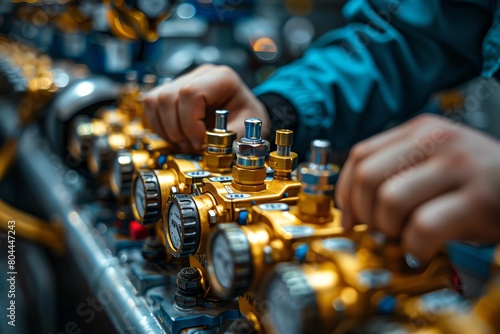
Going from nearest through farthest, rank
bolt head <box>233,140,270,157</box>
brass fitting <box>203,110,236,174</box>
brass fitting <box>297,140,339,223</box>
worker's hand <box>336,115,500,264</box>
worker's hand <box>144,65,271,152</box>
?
worker's hand <box>336,115,500,264</box>, brass fitting <box>297,140,339,223</box>, bolt head <box>233,140,270,157</box>, brass fitting <box>203,110,236,174</box>, worker's hand <box>144,65,271,152</box>

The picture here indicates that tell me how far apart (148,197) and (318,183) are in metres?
0.28

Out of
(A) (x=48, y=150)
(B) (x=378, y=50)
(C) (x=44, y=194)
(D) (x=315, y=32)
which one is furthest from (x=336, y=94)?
(D) (x=315, y=32)

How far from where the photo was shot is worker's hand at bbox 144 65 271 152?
812 millimetres

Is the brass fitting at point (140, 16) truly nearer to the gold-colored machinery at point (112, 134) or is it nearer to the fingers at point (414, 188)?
the gold-colored machinery at point (112, 134)

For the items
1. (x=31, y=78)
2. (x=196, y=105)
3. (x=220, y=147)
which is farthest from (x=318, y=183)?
(x=31, y=78)

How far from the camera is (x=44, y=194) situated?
1.37 m

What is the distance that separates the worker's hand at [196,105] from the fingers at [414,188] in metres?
0.39

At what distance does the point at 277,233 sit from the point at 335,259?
0.08 metres

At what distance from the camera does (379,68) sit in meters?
1.08

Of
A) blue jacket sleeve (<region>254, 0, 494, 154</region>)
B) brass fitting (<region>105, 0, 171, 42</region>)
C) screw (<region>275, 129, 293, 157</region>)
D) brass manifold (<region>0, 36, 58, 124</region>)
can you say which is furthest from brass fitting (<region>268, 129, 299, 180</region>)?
brass manifold (<region>0, 36, 58, 124</region>)

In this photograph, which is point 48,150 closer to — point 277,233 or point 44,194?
point 44,194

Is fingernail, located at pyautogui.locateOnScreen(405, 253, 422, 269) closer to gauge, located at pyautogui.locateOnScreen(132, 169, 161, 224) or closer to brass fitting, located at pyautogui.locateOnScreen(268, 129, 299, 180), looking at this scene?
brass fitting, located at pyautogui.locateOnScreen(268, 129, 299, 180)

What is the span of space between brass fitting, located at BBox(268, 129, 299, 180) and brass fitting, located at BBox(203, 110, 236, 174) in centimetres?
8

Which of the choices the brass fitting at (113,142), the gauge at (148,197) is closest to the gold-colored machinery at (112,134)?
the brass fitting at (113,142)
